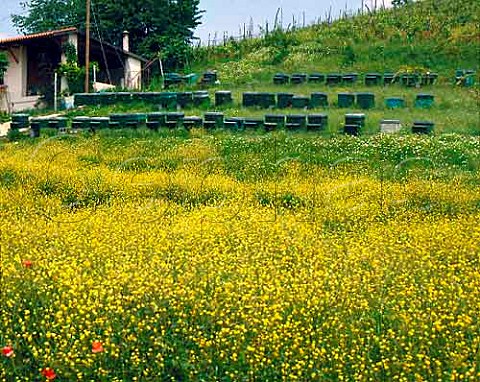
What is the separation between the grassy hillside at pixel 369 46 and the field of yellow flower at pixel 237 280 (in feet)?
69.5

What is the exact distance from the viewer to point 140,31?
4875 centimetres

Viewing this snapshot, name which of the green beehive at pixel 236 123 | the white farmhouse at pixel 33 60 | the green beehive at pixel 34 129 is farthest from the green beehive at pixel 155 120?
the white farmhouse at pixel 33 60

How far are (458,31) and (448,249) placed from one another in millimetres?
31241

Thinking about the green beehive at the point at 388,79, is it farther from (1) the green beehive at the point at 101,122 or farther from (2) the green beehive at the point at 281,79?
(1) the green beehive at the point at 101,122

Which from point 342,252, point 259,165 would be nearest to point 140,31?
point 259,165

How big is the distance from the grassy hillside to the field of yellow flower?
2119 centimetres

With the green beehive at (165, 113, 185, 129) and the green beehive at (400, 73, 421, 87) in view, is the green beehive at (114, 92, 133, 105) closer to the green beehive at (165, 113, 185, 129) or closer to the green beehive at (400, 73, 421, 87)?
the green beehive at (165, 113, 185, 129)

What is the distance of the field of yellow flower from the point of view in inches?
287

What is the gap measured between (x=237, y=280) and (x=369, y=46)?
3231 centimetres

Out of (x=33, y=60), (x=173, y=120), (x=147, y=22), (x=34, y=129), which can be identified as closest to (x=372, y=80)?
(x=173, y=120)

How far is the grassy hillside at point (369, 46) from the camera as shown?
36312 millimetres

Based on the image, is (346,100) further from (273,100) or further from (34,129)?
(34,129)

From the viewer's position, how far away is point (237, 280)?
8.73 metres

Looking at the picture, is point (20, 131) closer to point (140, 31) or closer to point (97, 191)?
point (97, 191)
